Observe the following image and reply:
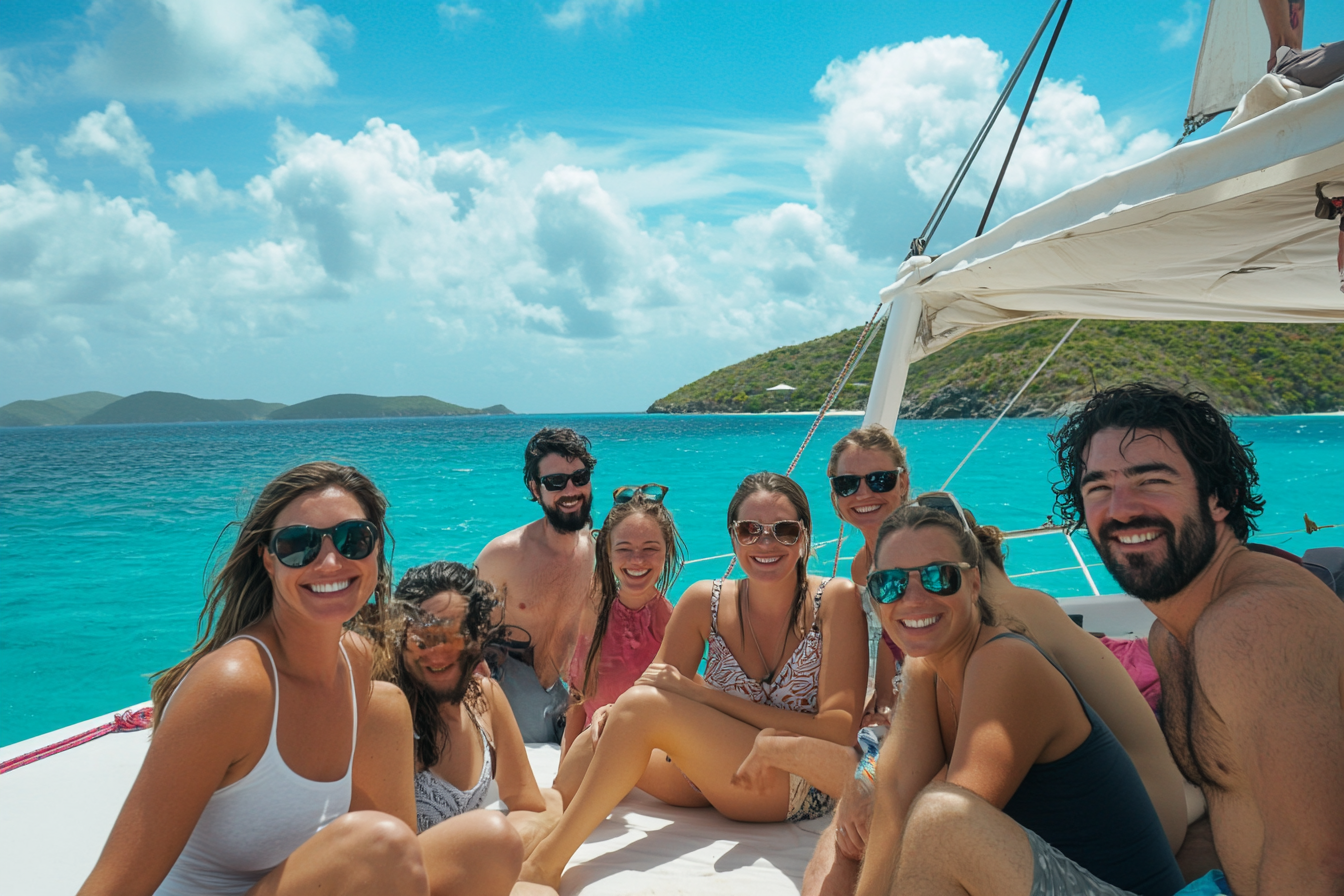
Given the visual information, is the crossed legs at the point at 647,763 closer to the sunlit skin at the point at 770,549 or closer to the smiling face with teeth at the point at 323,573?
the sunlit skin at the point at 770,549

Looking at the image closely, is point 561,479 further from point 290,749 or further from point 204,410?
point 204,410

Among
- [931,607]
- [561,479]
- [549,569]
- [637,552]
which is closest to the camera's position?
[931,607]

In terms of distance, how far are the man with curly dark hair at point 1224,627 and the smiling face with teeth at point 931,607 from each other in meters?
0.32

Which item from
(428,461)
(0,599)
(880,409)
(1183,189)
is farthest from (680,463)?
(1183,189)

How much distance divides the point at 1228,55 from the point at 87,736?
737 cm

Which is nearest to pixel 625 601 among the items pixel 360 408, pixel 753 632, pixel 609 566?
pixel 609 566

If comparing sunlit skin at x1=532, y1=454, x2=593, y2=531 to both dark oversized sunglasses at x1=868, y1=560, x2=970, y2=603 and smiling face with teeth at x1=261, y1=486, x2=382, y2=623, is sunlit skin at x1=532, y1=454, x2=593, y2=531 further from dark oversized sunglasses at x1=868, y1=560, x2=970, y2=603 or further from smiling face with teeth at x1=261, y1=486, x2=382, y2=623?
dark oversized sunglasses at x1=868, y1=560, x2=970, y2=603

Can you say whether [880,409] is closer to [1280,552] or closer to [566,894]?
[1280,552]

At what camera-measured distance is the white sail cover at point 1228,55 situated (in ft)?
15.1

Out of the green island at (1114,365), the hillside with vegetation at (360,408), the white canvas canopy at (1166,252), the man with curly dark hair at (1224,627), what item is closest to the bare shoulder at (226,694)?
the man with curly dark hair at (1224,627)

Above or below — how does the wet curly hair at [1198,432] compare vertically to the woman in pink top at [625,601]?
above

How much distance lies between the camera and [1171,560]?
5.59 feet

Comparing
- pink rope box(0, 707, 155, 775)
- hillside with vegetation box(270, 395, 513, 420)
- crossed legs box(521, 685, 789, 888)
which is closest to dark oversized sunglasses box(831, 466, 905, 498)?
crossed legs box(521, 685, 789, 888)

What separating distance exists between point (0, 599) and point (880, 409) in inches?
625
